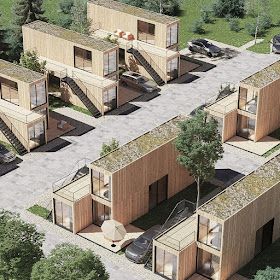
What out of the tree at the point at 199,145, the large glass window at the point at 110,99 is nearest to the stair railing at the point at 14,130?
the large glass window at the point at 110,99

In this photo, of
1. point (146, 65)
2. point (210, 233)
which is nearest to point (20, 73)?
point (146, 65)

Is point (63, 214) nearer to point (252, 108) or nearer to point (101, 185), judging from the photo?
point (101, 185)

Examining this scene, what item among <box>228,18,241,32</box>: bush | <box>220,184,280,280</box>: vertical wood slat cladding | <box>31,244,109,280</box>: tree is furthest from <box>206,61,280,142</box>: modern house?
<box>31,244,109,280</box>: tree

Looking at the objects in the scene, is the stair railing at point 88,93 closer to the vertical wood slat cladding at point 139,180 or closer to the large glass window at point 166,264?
the vertical wood slat cladding at point 139,180

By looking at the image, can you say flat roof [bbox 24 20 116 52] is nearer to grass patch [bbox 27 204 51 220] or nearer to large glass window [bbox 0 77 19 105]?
large glass window [bbox 0 77 19 105]

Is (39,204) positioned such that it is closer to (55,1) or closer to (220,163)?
(220,163)

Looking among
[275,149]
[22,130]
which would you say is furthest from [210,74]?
[22,130]
